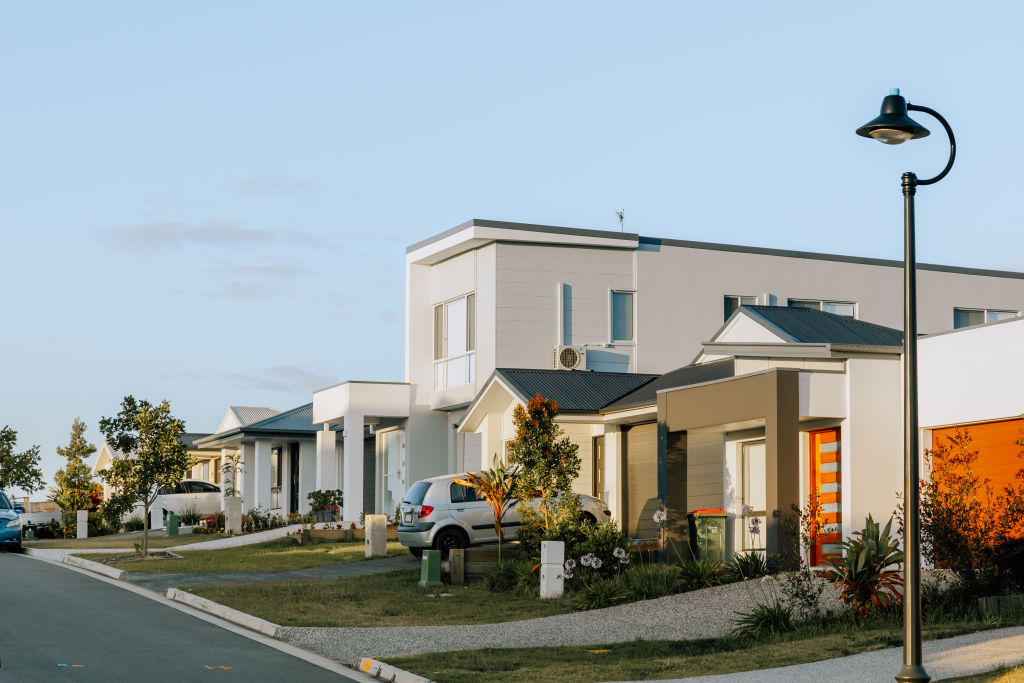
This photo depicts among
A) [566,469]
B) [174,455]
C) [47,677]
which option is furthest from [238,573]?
[47,677]

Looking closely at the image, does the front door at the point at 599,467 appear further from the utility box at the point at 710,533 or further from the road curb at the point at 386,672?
the road curb at the point at 386,672

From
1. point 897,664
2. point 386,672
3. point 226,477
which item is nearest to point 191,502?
point 226,477

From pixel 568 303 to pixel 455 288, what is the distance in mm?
Result: 3461

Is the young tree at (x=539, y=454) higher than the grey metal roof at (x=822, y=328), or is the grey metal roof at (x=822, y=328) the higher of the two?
the grey metal roof at (x=822, y=328)

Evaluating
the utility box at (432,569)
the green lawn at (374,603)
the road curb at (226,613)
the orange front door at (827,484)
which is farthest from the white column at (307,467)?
the orange front door at (827,484)

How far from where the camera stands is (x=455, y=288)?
34.7m

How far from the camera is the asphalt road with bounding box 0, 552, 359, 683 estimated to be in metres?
12.3

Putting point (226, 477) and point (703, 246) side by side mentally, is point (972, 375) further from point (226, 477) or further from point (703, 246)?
point (226, 477)

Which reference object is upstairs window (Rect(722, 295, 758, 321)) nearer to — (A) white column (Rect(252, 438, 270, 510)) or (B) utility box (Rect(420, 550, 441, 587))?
(B) utility box (Rect(420, 550, 441, 587))

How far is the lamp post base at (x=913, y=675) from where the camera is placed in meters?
10.1

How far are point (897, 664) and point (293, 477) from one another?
36.0 meters

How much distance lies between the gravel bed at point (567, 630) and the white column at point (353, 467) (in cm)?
1795

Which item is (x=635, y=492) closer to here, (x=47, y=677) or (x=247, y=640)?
(x=247, y=640)

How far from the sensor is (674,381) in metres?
26.2
